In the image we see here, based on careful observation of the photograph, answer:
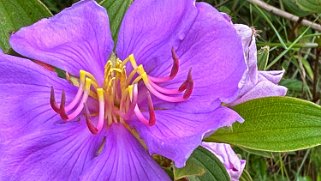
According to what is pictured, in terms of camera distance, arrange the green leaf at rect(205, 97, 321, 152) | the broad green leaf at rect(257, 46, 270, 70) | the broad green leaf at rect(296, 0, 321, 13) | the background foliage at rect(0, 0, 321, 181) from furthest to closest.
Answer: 1. the background foliage at rect(0, 0, 321, 181)
2. the broad green leaf at rect(296, 0, 321, 13)
3. the broad green leaf at rect(257, 46, 270, 70)
4. the green leaf at rect(205, 97, 321, 152)

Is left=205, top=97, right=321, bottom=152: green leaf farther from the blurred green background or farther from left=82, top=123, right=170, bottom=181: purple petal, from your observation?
the blurred green background

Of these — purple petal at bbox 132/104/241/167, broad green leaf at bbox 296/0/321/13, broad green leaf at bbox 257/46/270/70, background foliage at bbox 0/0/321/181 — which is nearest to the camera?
purple petal at bbox 132/104/241/167

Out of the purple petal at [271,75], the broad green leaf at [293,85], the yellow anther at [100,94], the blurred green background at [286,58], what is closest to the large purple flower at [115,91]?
the yellow anther at [100,94]

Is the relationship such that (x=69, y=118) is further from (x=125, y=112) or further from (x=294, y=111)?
(x=294, y=111)

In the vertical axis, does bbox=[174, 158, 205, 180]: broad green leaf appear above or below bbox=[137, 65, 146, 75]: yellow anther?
below

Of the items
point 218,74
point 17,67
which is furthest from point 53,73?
point 218,74

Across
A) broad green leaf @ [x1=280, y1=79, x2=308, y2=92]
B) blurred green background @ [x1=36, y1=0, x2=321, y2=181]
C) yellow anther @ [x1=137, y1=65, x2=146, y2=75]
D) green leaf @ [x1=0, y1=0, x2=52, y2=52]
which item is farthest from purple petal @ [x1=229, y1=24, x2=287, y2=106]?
broad green leaf @ [x1=280, y1=79, x2=308, y2=92]

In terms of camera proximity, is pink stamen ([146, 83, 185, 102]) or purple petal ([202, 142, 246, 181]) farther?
purple petal ([202, 142, 246, 181])

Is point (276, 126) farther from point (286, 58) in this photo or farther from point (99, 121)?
point (286, 58)
